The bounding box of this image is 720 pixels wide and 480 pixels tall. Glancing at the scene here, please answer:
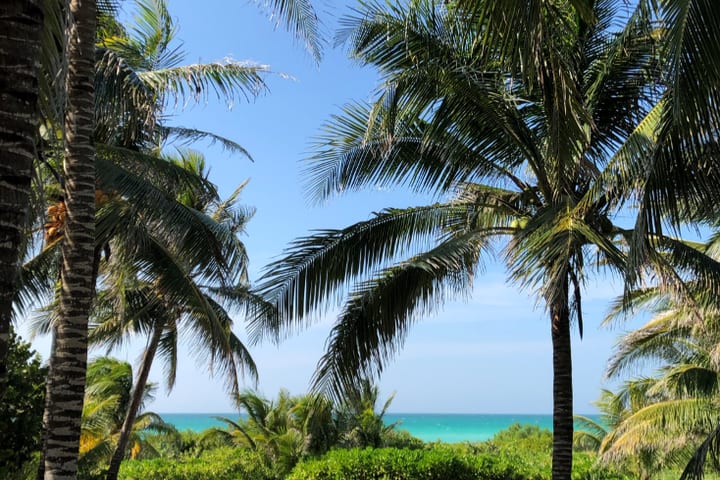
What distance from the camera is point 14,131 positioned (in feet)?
6.97

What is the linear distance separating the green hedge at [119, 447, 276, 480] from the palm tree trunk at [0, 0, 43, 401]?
539 inches

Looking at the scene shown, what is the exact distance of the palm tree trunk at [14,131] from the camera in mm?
2070

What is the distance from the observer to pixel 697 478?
6.64 meters

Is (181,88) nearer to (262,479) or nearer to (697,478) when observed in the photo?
(697,478)

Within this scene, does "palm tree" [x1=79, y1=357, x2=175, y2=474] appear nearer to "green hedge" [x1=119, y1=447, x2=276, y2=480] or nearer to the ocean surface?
"green hedge" [x1=119, y1=447, x2=276, y2=480]

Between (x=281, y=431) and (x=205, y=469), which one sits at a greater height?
(x=281, y=431)

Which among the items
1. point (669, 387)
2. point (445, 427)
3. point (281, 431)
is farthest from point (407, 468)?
point (445, 427)

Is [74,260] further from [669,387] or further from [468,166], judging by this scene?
[669,387]

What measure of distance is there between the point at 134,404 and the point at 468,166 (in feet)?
31.8

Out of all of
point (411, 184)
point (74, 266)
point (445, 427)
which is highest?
point (411, 184)

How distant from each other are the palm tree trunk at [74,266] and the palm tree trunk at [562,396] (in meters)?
4.75

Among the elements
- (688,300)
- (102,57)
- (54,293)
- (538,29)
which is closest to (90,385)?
(54,293)

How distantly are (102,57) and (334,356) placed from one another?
4370 millimetres

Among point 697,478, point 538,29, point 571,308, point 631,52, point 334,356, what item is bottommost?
point 697,478
